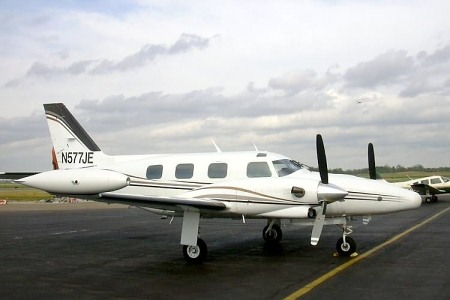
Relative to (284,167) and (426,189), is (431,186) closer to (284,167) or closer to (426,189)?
(426,189)

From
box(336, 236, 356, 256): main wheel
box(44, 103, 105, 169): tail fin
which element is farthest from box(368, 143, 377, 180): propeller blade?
box(44, 103, 105, 169): tail fin

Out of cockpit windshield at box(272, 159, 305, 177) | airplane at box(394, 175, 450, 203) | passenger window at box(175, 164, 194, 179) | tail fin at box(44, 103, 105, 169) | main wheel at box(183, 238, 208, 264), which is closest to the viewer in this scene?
main wheel at box(183, 238, 208, 264)

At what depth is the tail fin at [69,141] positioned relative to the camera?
50.2 ft

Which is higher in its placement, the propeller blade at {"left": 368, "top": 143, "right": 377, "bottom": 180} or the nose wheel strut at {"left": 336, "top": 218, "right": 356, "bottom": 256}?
the propeller blade at {"left": 368, "top": 143, "right": 377, "bottom": 180}

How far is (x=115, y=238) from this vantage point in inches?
688

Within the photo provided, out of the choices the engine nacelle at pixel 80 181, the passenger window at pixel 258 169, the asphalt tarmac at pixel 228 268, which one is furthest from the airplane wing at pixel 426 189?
the engine nacelle at pixel 80 181

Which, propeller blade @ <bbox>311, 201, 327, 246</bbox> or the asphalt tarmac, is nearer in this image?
the asphalt tarmac

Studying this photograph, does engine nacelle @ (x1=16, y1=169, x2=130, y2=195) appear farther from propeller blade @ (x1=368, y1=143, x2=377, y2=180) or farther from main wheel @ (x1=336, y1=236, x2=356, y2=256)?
propeller blade @ (x1=368, y1=143, x2=377, y2=180)

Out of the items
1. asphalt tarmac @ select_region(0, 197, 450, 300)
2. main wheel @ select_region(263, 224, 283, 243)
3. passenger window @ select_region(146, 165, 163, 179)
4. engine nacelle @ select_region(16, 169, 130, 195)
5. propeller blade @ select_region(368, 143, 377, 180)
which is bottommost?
asphalt tarmac @ select_region(0, 197, 450, 300)

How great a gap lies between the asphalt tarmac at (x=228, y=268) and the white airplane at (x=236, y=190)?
94cm

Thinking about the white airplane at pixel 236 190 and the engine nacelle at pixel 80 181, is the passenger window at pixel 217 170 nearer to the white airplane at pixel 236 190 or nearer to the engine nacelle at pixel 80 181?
the white airplane at pixel 236 190

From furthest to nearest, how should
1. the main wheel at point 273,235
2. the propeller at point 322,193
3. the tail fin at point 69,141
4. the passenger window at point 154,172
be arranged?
1. the tail fin at point 69,141
2. the main wheel at point 273,235
3. the passenger window at point 154,172
4. the propeller at point 322,193

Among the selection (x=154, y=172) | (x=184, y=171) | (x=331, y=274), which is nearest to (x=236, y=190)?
(x=184, y=171)

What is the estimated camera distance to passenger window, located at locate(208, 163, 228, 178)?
41.8ft
